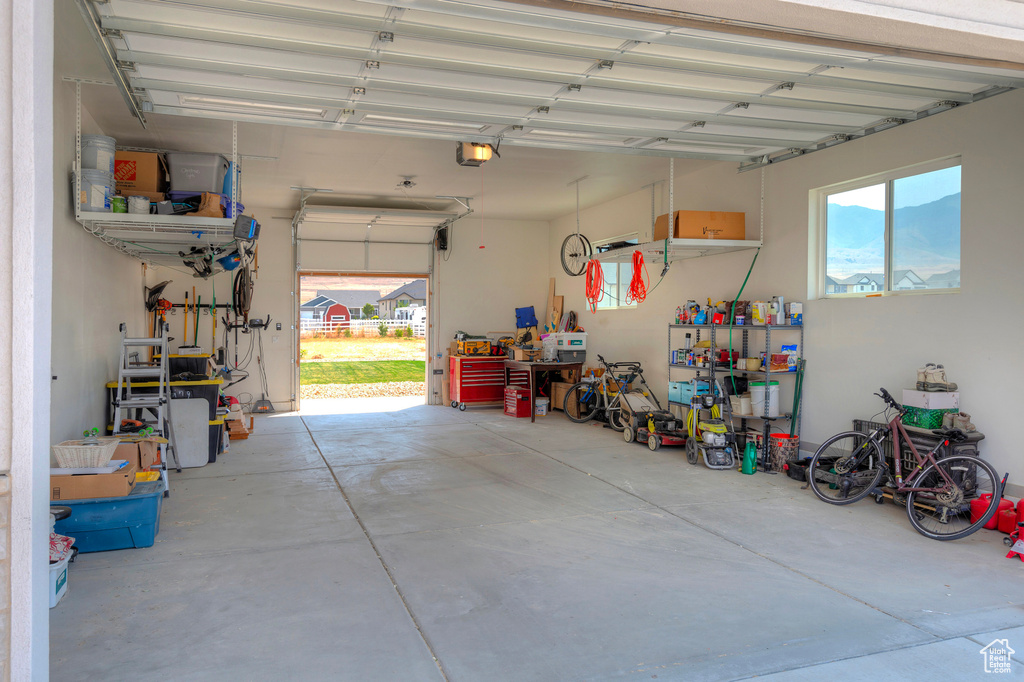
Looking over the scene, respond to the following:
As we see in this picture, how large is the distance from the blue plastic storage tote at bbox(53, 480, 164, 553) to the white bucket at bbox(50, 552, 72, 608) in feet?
2.11

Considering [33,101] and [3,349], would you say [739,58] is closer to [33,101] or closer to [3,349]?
[33,101]

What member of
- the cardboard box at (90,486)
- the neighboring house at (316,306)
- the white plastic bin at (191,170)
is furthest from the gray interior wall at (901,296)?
the neighboring house at (316,306)

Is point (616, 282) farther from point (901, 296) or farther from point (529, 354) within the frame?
point (901, 296)

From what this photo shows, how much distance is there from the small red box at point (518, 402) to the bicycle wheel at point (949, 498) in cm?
609

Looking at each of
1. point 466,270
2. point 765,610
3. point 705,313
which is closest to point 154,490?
point 765,610

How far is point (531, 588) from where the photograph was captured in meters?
3.51

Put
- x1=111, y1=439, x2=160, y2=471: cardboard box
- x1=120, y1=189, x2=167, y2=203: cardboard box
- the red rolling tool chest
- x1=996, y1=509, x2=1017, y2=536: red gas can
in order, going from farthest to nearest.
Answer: the red rolling tool chest < x1=120, y1=189, x2=167, y2=203: cardboard box < x1=111, y1=439, x2=160, y2=471: cardboard box < x1=996, y1=509, x2=1017, y2=536: red gas can

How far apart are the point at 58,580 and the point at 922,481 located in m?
5.39

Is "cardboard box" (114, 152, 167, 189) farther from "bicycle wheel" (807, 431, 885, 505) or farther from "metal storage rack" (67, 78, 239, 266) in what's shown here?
"bicycle wheel" (807, 431, 885, 505)

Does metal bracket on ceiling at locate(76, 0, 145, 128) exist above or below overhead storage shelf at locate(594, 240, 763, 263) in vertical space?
above

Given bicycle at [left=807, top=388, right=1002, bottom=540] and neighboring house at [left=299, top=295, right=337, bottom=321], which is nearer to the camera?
bicycle at [left=807, top=388, right=1002, bottom=540]

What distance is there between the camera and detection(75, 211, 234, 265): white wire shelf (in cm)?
523

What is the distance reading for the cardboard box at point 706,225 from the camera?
6.82 meters

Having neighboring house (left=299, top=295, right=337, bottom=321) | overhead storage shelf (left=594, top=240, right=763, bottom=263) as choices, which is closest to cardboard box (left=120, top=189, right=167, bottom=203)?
overhead storage shelf (left=594, top=240, right=763, bottom=263)
